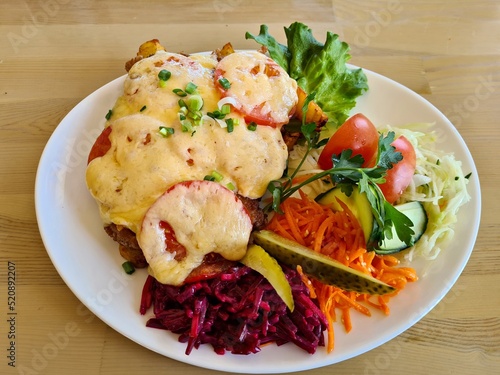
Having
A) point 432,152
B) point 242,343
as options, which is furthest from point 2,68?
point 432,152

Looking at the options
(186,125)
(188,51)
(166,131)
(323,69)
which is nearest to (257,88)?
(186,125)

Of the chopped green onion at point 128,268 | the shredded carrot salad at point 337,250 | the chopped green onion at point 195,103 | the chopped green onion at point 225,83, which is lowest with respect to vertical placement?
the chopped green onion at point 128,268

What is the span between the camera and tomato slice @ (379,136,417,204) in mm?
2707

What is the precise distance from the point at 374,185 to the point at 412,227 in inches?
15.3

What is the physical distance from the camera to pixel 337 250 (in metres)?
2.57

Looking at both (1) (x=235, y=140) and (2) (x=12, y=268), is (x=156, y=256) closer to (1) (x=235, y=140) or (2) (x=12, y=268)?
(1) (x=235, y=140)

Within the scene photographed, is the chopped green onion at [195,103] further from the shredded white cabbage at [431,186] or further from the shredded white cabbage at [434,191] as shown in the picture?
the shredded white cabbage at [434,191]

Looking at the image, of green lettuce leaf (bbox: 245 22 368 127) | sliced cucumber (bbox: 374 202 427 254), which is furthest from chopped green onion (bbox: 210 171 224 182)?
green lettuce leaf (bbox: 245 22 368 127)

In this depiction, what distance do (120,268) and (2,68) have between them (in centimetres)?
202

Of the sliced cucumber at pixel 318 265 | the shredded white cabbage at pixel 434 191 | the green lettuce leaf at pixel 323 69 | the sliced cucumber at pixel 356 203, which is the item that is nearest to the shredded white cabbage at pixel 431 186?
the shredded white cabbage at pixel 434 191

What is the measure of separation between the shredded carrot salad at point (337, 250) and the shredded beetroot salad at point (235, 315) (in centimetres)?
10

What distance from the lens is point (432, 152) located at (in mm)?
3006

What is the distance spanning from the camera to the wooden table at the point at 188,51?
2455 millimetres

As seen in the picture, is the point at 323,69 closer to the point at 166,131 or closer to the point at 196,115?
the point at 196,115
